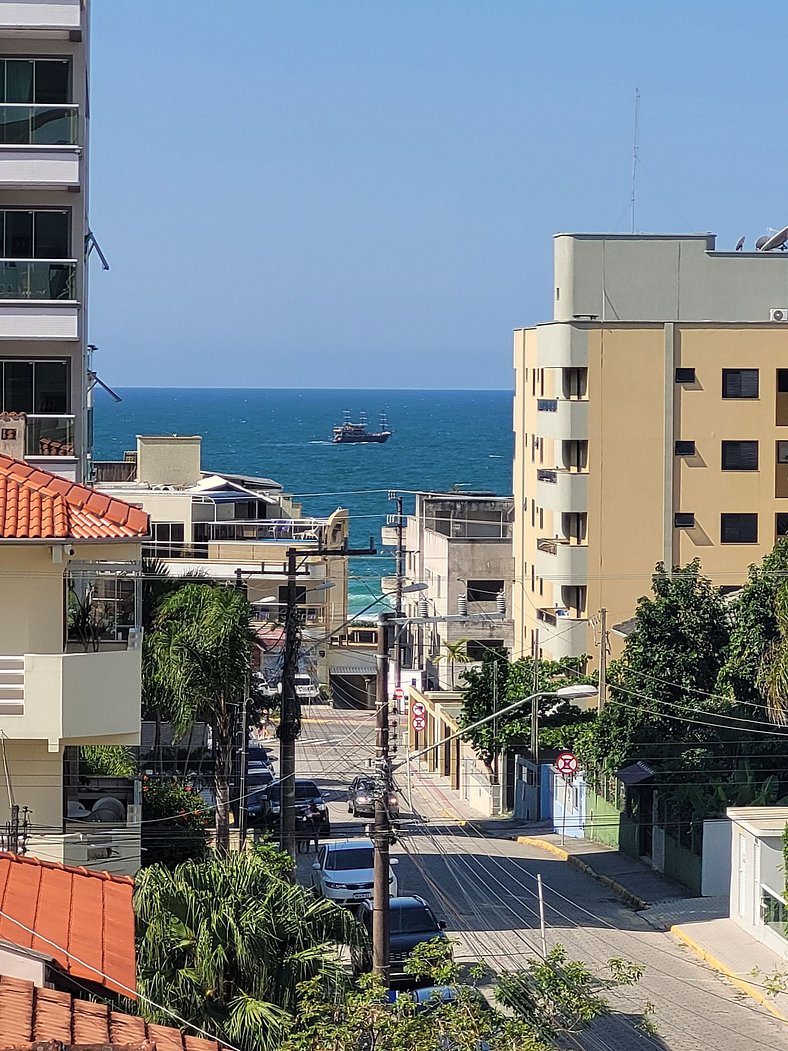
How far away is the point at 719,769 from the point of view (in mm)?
37344

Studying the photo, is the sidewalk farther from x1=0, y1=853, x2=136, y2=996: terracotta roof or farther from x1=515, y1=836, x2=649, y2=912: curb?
x1=0, y1=853, x2=136, y2=996: terracotta roof

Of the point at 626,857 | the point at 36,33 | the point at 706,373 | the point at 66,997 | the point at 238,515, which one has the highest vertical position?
the point at 36,33

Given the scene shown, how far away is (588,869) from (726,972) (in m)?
9.93

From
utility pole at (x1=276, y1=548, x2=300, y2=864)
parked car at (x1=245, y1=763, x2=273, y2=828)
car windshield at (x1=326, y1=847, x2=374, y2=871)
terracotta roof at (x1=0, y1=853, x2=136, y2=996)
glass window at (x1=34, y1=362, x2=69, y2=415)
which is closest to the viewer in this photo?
terracotta roof at (x1=0, y1=853, x2=136, y2=996)

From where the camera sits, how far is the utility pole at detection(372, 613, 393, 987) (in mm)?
19562

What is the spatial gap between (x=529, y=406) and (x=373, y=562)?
64949mm

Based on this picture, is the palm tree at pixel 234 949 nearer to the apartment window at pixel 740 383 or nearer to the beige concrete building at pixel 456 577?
the apartment window at pixel 740 383

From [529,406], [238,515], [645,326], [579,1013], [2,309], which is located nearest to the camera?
[579,1013]

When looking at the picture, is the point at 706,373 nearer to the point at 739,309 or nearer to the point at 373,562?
the point at 739,309

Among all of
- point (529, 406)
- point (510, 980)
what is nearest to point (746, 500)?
point (529, 406)

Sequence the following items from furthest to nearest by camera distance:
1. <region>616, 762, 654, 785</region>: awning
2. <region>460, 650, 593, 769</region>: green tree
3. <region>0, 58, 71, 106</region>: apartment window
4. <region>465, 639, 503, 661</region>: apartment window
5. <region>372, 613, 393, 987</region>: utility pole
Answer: <region>465, 639, 503, 661</region>: apartment window < <region>460, 650, 593, 769</region>: green tree < <region>616, 762, 654, 785</region>: awning < <region>0, 58, 71, 106</region>: apartment window < <region>372, 613, 393, 987</region>: utility pole

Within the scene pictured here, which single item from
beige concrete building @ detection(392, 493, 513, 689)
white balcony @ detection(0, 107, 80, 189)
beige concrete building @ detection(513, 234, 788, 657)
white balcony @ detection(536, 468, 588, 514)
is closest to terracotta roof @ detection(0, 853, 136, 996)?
white balcony @ detection(0, 107, 80, 189)

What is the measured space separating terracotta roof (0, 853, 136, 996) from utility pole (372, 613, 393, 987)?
4.12 m

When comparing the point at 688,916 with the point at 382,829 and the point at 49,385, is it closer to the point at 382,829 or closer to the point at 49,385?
the point at 382,829
